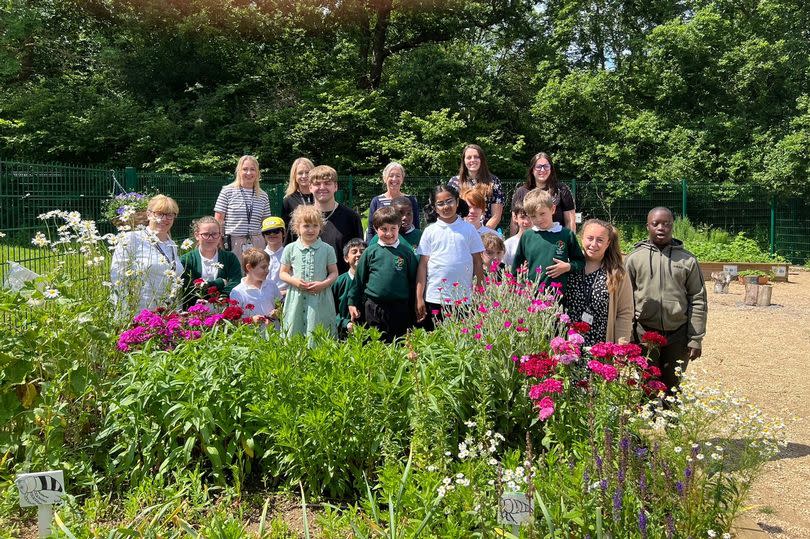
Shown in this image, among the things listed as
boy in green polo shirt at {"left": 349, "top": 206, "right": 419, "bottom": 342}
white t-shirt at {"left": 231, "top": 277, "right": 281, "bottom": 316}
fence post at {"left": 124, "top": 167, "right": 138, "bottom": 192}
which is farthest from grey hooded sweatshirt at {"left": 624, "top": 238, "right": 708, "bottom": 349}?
fence post at {"left": 124, "top": 167, "right": 138, "bottom": 192}

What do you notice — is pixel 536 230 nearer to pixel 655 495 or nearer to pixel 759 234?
pixel 655 495

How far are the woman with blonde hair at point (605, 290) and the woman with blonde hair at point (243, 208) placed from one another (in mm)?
3180

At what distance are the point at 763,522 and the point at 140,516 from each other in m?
2.94

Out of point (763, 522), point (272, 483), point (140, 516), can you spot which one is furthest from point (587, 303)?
point (140, 516)

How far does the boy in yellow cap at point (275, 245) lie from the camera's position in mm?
5504

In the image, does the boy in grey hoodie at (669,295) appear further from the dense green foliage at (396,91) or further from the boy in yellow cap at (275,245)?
the dense green foliage at (396,91)

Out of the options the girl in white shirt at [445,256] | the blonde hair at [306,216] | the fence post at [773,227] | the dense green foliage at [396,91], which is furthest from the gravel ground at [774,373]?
the dense green foliage at [396,91]

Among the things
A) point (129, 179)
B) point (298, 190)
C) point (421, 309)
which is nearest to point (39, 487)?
point (421, 309)

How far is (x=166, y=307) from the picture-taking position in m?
4.35

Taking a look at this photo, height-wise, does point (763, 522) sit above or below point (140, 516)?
below

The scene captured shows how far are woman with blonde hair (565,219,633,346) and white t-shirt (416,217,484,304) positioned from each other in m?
0.86

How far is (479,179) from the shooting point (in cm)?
629

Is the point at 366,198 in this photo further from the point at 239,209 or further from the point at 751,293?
the point at 239,209

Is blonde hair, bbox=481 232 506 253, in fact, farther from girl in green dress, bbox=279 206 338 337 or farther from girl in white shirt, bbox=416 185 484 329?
girl in green dress, bbox=279 206 338 337
